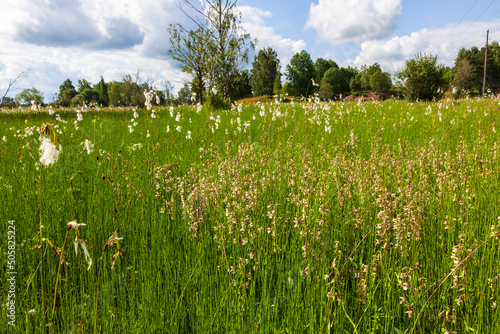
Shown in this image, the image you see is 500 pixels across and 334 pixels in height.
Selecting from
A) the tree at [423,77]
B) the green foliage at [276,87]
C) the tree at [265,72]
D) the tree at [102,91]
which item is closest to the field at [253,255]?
the tree at [423,77]

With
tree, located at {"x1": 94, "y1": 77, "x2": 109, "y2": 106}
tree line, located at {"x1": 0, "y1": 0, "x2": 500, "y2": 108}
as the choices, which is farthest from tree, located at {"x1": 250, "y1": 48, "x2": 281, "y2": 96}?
tree, located at {"x1": 94, "y1": 77, "x2": 109, "y2": 106}

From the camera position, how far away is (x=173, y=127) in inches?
318

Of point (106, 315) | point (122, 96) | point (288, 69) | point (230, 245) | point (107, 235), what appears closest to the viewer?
point (106, 315)

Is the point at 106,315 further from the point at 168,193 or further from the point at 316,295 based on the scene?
the point at 168,193

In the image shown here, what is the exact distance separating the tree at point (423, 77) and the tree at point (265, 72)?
54.1 m

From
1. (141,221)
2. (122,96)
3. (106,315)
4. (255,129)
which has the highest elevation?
(122,96)

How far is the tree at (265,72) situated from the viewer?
252 feet

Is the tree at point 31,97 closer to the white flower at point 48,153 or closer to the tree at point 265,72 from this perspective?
the white flower at point 48,153

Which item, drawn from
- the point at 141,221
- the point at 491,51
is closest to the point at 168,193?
the point at 141,221

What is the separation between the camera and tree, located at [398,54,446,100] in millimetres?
21269

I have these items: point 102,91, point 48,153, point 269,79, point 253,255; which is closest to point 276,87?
point 269,79

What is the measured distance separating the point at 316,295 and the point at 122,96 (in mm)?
83435

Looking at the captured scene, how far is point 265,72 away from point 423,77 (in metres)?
59.8

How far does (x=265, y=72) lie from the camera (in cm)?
7750
